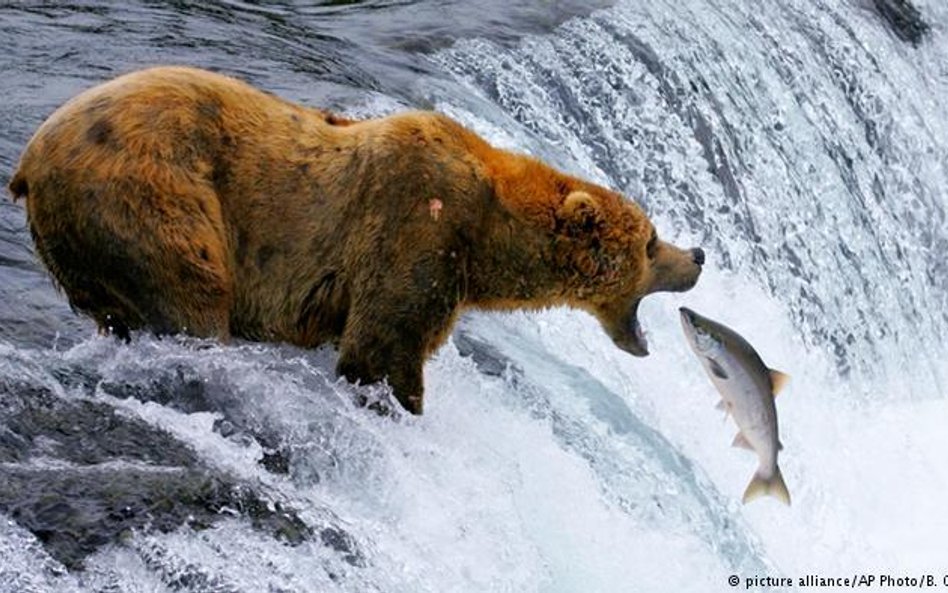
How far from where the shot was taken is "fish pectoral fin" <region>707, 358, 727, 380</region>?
5695 mm

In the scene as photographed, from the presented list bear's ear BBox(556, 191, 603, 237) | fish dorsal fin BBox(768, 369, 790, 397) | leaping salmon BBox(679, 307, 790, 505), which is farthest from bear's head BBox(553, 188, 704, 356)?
fish dorsal fin BBox(768, 369, 790, 397)

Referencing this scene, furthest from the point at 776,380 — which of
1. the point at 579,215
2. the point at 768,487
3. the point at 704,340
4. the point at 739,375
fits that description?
the point at 579,215

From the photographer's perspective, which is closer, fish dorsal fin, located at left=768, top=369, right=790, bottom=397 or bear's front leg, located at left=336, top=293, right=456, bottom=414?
bear's front leg, located at left=336, top=293, right=456, bottom=414

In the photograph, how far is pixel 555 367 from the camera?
21.8 feet

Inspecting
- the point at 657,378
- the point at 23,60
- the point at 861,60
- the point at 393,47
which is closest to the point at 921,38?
the point at 861,60

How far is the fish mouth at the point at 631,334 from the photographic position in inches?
231

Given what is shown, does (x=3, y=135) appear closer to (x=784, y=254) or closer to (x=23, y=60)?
(x=23, y=60)

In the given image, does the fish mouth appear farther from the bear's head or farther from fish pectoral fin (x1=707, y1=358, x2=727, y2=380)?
fish pectoral fin (x1=707, y1=358, x2=727, y2=380)

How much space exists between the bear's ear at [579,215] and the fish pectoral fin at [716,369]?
22.1 inches

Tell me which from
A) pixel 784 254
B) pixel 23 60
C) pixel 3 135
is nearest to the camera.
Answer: pixel 3 135

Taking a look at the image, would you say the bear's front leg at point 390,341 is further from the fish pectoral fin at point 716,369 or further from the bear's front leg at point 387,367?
the fish pectoral fin at point 716,369

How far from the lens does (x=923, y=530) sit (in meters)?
8.45

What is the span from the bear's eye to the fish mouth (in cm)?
17

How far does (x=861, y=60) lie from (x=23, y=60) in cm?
567
